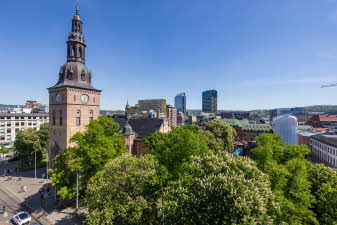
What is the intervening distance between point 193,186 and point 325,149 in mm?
63114

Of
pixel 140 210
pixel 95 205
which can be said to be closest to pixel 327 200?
pixel 140 210

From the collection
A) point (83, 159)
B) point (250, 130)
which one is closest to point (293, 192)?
point (83, 159)

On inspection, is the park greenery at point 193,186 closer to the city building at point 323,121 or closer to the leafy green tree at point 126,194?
the leafy green tree at point 126,194

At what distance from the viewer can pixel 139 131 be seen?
5300 centimetres

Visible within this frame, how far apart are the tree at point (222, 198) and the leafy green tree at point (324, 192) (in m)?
8.61

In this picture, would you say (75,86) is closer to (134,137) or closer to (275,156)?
(134,137)

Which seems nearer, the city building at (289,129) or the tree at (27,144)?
the tree at (27,144)

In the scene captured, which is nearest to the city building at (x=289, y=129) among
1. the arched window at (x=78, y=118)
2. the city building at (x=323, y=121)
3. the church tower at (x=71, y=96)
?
the church tower at (x=71, y=96)

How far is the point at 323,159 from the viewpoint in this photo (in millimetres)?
57250

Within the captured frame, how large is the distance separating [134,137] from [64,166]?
23.8 m

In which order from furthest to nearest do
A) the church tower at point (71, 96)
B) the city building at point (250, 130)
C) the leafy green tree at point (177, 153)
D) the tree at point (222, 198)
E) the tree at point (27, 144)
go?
the city building at point (250, 130) < the tree at point (27, 144) < the church tower at point (71, 96) < the leafy green tree at point (177, 153) < the tree at point (222, 198)

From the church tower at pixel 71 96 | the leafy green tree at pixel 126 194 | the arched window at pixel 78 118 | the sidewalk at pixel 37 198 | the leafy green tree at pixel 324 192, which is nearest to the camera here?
the leafy green tree at pixel 126 194

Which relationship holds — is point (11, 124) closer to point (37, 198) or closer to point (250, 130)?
point (37, 198)

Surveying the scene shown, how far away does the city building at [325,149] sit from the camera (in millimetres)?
51062
